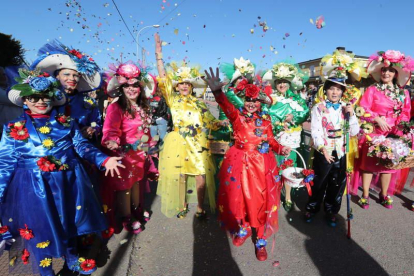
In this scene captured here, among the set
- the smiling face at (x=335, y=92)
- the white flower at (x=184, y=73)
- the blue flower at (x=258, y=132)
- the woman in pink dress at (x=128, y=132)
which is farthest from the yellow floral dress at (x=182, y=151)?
the smiling face at (x=335, y=92)

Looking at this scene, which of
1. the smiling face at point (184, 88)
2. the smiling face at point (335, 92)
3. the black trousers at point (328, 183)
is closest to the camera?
the smiling face at point (335, 92)

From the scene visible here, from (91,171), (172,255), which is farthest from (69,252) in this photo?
(172,255)

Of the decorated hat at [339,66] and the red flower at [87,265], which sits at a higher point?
the decorated hat at [339,66]

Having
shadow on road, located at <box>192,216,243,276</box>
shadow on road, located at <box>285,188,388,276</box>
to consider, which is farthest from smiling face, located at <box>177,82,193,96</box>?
shadow on road, located at <box>285,188,388,276</box>

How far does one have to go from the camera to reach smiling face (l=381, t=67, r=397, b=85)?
3.94 metres

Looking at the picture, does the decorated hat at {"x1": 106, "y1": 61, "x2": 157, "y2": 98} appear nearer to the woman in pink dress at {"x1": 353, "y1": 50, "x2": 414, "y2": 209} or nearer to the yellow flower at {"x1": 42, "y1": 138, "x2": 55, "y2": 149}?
the yellow flower at {"x1": 42, "y1": 138, "x2": 55, "y2": 149}

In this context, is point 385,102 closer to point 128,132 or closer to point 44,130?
point 128,132

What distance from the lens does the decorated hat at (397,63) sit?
12.5 ft

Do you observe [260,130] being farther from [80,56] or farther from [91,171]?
[80,56]

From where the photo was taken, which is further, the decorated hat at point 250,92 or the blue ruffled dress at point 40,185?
the decorated hat at point 250,92

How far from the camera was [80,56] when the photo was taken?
3139 millimetres

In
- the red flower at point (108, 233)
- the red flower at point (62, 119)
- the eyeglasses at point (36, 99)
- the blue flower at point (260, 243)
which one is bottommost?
the red flower at point (108, 233)

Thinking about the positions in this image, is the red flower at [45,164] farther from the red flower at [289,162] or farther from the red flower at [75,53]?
the red flower at [289,162]

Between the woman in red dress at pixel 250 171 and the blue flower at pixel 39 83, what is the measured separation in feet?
5.28
